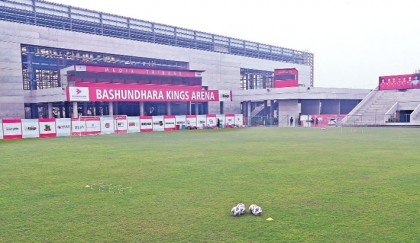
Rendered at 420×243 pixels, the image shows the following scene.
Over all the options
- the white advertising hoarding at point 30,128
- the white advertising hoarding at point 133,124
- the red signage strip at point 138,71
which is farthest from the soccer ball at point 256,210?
the red signage strip at point 138,71

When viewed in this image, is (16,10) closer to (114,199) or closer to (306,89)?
(306,89)

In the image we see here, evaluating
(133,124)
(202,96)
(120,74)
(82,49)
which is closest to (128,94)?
(120,74)

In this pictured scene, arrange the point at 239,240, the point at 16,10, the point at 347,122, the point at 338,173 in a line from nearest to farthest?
the point at 239,240 < the point at 338,173 < the point at 347,122 < the point at 16,10

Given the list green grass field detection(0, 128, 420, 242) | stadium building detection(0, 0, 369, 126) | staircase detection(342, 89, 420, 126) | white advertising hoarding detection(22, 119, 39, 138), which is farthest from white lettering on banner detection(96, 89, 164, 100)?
green grass field detection(0, 128, 420, 242)

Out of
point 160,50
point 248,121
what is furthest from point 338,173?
point 160,50

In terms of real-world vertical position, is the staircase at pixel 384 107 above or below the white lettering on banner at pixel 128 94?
below

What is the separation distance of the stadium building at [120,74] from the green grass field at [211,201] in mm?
36209

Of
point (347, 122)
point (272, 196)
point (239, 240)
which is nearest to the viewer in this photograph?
point (239, 240)

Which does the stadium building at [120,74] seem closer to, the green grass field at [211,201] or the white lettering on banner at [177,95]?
the white lettering on banner at [177,95]

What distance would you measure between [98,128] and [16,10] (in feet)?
111

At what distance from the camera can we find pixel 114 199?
8305mm

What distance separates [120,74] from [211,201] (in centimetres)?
5223

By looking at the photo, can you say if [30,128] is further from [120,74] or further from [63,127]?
[120,74]

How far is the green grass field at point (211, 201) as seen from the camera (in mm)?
5875
